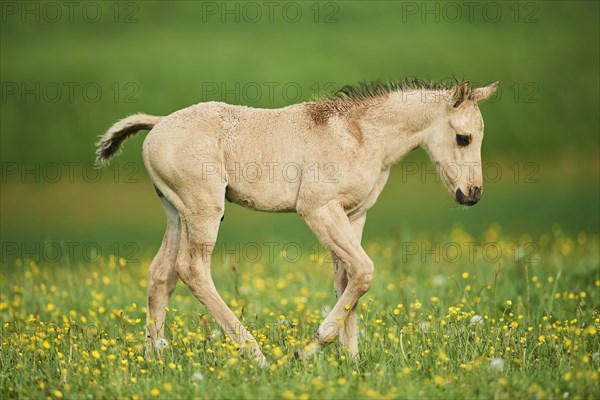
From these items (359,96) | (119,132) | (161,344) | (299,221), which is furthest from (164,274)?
(299,221)

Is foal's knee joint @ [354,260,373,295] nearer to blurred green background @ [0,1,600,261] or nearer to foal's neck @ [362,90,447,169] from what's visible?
foal's neck @ [362,90,447,169]

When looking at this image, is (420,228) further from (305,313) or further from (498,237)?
(305,313)

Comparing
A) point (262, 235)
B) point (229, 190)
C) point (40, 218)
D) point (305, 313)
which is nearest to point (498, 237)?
point (262, 235)

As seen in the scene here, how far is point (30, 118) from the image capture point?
22797 millimetres

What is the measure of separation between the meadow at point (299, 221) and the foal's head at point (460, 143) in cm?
43

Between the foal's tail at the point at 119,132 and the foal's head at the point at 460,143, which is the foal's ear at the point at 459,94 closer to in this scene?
the foal's head at the point at 460,143

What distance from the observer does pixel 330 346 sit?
321 inches

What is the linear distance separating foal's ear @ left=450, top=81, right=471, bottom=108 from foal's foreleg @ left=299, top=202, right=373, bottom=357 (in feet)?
4.37

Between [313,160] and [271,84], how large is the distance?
50.3ft

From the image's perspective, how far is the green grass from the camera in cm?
651

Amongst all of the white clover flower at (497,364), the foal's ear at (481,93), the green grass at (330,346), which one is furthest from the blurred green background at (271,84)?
the white clover flower at (497,364)

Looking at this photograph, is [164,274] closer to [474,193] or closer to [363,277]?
[363,277]

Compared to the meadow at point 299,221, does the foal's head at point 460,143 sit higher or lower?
higher

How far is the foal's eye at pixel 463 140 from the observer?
7.85 m
